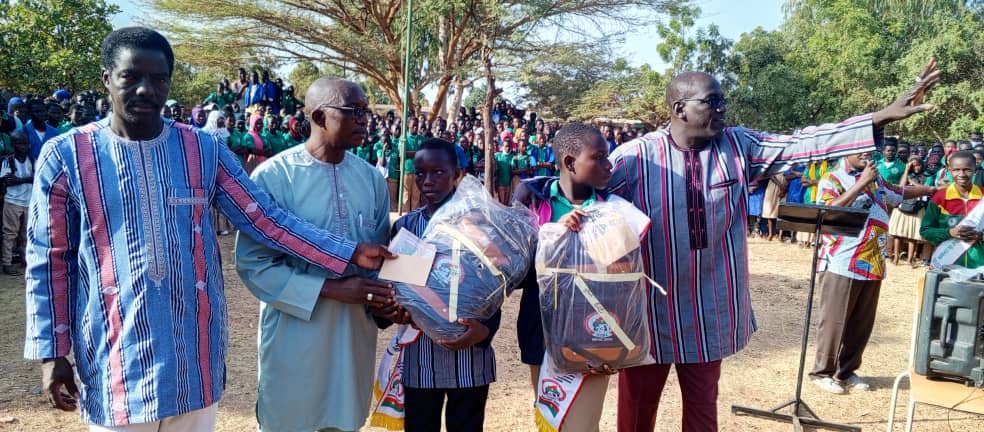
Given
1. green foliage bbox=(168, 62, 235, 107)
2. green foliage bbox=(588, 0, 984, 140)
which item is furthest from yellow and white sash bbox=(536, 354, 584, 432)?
green foliage bbox=(168, 62, 235, 107)

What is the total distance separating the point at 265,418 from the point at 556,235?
1.23 meters

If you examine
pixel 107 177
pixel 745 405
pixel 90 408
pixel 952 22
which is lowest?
pixel 745 405

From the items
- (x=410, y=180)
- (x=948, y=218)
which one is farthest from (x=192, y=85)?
(x=948, y=218)

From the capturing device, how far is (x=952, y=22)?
66.8 ft

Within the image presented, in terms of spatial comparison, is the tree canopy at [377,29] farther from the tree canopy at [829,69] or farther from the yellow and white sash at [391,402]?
the yellow and white sash at [391,402]

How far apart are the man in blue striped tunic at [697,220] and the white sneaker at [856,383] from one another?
8.32 feet

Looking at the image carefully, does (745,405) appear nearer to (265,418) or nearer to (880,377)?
(880,377)

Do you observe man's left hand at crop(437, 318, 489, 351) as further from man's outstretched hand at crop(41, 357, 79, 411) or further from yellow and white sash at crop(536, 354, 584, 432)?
man's outstretched hand at crop(41, 357, 79, 411)

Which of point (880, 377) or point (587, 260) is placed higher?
point (587, 260)

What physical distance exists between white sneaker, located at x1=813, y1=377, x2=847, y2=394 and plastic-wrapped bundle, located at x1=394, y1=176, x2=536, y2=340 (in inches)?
132

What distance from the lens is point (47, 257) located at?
1.82m

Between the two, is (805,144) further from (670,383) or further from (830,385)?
(830,385)

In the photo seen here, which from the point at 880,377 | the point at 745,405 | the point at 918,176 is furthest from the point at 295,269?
the point at 918,176

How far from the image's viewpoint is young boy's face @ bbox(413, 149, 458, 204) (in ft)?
8.45
